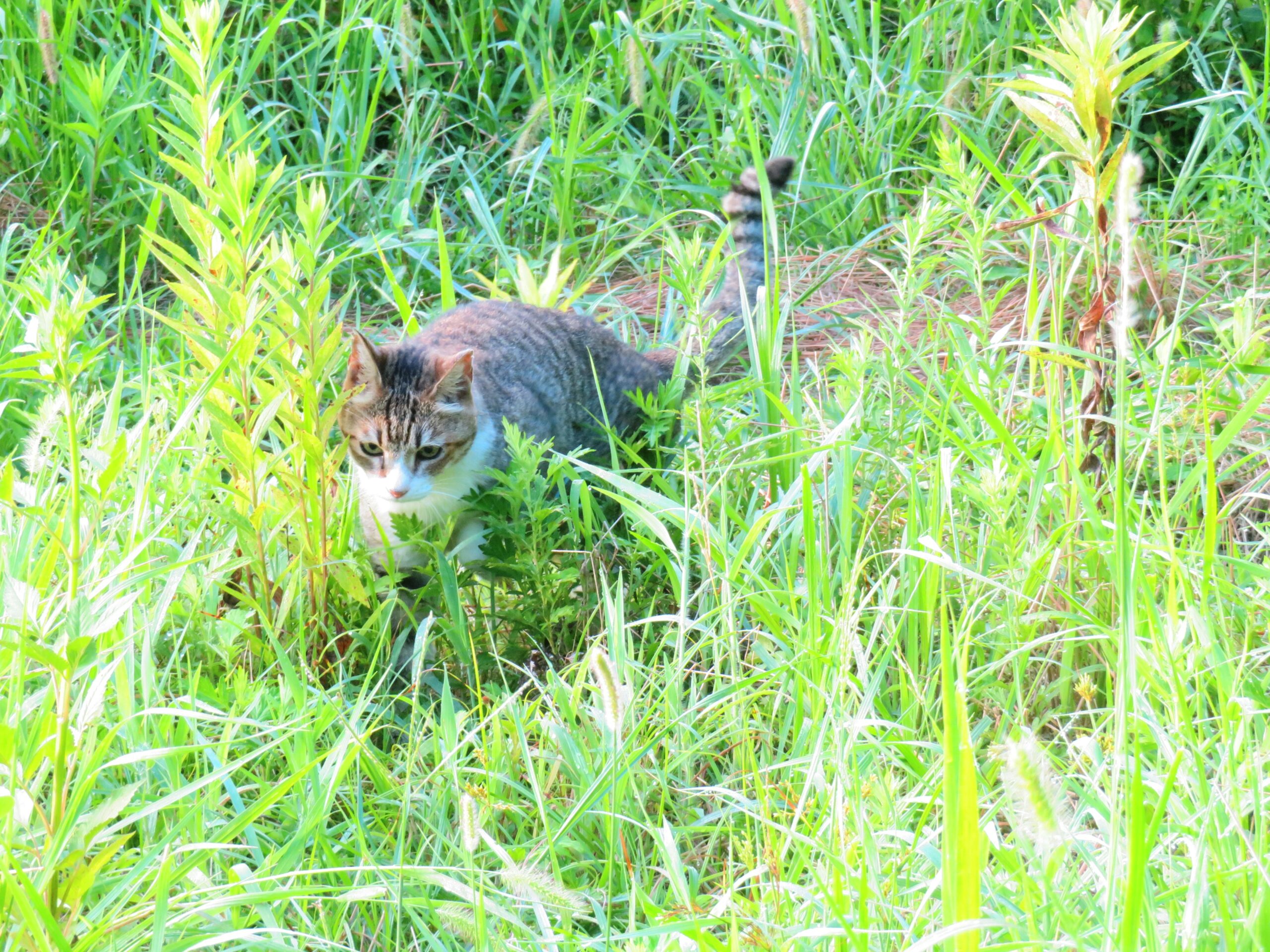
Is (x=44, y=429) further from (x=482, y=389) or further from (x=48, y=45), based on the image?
(x=48, y=45)

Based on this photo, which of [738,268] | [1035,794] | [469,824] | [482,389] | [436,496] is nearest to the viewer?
[1035,794]

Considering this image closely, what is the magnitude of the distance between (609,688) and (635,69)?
3306 mm

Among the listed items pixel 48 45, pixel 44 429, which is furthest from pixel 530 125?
pixel 44 429

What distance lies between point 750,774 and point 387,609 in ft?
3.02

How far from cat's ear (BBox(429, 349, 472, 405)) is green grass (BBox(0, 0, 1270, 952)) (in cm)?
34

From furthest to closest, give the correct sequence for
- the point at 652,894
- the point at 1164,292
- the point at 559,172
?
the point at 559,172 < the point at 1164,292 < the point at 652,894

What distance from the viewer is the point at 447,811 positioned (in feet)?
7.18

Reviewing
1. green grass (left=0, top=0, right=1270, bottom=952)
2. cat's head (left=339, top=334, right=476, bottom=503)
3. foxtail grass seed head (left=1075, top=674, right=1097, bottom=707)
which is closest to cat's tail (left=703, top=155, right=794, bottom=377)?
green grass (left=0, top=0, right=1270, bottom=952)

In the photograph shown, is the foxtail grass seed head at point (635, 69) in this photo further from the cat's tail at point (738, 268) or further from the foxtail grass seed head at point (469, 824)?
the foxtail grass seed head at point (469, 824)

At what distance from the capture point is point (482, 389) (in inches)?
137

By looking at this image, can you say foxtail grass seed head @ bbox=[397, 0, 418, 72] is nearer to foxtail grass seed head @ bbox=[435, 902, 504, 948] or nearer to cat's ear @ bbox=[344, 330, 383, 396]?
cat's ear @ bbox=[344, 330, 383, 396]

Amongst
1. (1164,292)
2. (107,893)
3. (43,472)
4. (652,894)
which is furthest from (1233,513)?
(43,472)

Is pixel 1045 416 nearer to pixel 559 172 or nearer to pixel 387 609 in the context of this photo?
pixel 387 609

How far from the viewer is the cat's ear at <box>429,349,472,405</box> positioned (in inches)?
122
